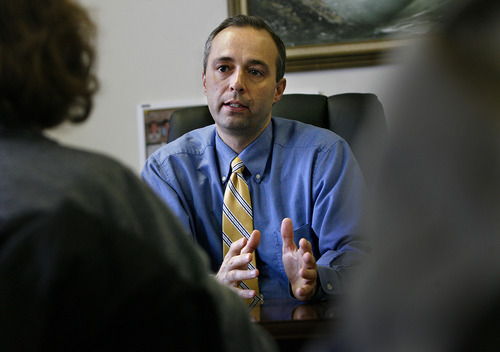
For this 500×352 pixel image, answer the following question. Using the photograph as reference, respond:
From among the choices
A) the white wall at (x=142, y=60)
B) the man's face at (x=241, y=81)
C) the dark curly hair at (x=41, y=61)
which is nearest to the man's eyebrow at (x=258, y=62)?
the man's face at (x=241, y=81)

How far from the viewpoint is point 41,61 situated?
0.56 meters

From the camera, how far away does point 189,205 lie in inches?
69.2

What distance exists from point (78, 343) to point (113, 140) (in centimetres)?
227

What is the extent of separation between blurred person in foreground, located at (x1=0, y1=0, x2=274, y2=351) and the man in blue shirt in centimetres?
100

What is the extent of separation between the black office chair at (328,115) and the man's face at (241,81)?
8.0 inches

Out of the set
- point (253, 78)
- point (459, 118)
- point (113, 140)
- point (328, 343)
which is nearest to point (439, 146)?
point (459, 118)

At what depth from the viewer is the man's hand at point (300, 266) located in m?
1.31

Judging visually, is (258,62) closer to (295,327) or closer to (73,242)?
(295,327)

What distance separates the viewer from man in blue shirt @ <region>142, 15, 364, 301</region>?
65.6 inches

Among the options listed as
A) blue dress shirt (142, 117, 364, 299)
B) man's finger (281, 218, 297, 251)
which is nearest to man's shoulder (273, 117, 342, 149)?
blue dress shirt (142, 117, 364, 299)

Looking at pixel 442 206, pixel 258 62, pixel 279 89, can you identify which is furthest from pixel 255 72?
pixel 442 206

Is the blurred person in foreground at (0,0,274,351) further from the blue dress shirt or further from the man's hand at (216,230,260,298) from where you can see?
the blue dress shirt

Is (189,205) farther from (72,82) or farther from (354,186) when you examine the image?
(72,82)

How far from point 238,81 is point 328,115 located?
0.41 meters
